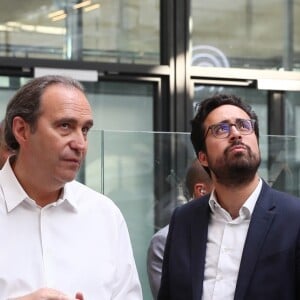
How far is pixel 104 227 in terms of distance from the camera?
7.88ft

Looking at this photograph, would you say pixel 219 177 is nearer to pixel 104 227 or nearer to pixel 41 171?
pixel 104 227

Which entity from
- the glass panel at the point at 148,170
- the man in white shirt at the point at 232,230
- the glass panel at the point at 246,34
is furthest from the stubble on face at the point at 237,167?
the glass panel at the point at 246,34

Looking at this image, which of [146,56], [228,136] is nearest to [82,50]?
[146,56]

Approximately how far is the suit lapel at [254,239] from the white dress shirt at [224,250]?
3 centimetres

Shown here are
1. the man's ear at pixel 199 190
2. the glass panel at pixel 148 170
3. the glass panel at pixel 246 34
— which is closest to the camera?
the man's ear at pixel 199 190

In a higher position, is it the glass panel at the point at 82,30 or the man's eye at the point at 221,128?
the glass panel at the point at 82,30

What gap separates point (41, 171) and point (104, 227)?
290 millimetres

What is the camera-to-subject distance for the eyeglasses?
2596mm

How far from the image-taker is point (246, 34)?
6594 mm

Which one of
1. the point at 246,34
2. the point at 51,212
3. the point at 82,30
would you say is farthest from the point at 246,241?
the point at 246,34

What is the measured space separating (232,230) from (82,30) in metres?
3.93

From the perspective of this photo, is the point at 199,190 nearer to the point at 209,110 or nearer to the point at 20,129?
the point at 209,110

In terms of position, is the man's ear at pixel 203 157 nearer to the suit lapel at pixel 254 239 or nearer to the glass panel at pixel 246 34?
the suit lapel at pixel 254 239

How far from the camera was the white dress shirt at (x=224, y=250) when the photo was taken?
8.07 feet
